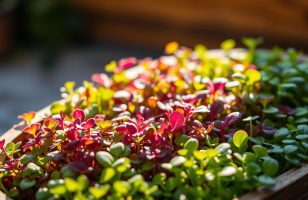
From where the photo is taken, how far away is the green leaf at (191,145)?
1.04m

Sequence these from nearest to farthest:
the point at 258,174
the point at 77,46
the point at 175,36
Result: the point at 258,174
the point at 175,36
the point at 77,46

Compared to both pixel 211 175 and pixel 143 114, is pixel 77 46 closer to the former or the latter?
pixel 143 114

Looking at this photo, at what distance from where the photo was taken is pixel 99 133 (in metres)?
1.10

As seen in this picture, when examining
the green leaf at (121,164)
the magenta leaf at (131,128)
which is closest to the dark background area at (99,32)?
the magenta leaf at (131,128)

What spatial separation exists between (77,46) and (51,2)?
1.27 ft

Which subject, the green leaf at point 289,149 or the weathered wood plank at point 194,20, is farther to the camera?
the weathered wood plank at point 194,20

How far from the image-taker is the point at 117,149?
103 cm

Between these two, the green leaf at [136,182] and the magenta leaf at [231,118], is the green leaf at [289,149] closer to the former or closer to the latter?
the magenta leaf at [231,118]

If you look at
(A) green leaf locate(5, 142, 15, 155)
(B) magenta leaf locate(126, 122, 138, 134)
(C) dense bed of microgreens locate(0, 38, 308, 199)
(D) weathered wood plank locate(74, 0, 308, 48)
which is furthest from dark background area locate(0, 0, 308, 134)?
(B) magenta leaf locate(126, 122, 138, 134)

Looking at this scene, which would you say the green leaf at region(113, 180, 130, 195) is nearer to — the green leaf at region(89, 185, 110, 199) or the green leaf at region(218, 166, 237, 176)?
the green leaf at region(89, 185, 110, 199)

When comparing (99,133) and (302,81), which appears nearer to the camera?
(99,133)

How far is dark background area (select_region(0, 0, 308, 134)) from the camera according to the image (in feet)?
9.77

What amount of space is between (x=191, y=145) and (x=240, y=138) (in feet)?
0.38

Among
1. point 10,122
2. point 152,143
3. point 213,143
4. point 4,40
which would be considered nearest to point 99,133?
point 152,143
